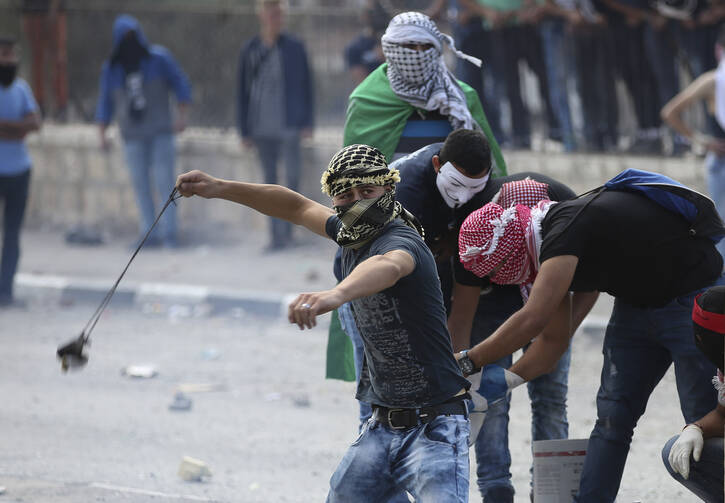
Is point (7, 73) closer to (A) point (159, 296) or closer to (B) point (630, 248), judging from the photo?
(A) point (159, 296)

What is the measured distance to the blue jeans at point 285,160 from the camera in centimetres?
1151

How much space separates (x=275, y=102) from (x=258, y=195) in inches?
288

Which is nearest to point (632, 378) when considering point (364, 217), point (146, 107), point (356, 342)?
point (356, 342)

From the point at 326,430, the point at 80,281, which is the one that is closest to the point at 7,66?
the point at 80,281

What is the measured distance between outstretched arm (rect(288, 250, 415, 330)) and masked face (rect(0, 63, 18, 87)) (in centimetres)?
715

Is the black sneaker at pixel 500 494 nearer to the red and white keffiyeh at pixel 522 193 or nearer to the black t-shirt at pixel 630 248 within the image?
the black t-shirt at pixel 630 248

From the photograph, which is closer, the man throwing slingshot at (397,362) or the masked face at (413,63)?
the man throwing slingshot at (397,362)

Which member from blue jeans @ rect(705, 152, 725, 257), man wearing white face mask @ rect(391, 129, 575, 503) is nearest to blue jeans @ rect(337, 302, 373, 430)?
man wearing white face mask @ rect(391, 129, 575, 503)

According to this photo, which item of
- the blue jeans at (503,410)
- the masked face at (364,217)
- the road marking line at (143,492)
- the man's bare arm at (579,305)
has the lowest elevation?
the road marking line at (143,492)

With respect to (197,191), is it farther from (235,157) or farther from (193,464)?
(235,157)

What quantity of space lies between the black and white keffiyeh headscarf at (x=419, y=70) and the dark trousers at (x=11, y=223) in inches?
210

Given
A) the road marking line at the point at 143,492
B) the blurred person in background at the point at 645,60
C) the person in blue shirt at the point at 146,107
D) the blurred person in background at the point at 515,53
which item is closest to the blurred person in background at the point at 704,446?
the road marking line at the point at 143,492

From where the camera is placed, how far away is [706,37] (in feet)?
31.6

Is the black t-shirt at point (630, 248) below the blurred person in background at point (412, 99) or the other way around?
below
